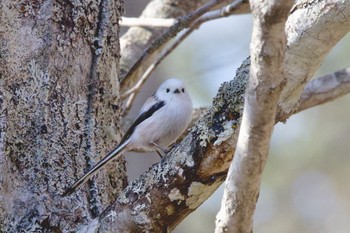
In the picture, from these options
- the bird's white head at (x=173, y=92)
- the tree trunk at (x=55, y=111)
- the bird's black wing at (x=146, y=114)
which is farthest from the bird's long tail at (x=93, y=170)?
the bird's white head at (x=173, y=92)

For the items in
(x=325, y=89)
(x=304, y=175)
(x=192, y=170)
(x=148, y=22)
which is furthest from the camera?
(x=304, y=175)

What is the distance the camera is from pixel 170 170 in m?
1.87

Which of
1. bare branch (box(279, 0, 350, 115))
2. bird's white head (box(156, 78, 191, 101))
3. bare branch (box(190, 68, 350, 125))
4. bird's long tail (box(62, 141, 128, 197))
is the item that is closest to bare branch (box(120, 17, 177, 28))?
bird's white head (box(156, 78, 191, 101))

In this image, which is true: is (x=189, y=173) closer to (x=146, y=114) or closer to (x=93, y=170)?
(x=93, y=170)

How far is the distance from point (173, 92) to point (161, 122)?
0.84 ft

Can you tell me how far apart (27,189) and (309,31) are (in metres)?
0.96

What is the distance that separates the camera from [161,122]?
275cm

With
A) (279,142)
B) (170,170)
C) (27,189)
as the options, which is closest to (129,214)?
(170,170)

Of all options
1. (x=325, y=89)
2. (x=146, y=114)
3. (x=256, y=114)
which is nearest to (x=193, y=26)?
(x=146, y=114)

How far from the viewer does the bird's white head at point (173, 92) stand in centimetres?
293

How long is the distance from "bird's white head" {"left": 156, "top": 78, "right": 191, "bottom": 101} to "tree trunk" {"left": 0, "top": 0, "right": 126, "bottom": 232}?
0.53 meters

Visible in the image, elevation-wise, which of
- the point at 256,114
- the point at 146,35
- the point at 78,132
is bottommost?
the point at 256,114

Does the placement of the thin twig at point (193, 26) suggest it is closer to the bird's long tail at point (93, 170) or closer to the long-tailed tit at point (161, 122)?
the long-tailed tit at point (161, 122)

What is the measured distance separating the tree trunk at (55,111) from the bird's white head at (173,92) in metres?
0.53
